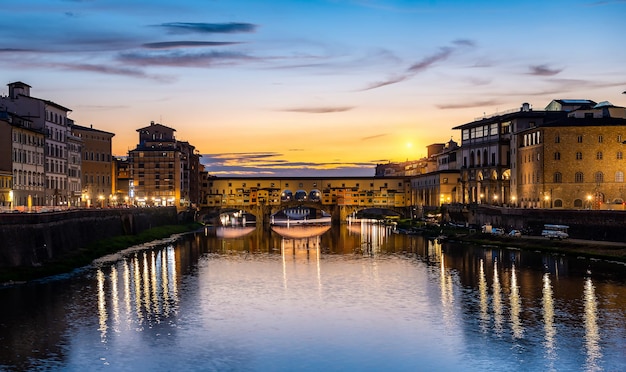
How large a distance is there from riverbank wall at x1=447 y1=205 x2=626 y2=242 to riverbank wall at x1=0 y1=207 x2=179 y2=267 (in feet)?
180

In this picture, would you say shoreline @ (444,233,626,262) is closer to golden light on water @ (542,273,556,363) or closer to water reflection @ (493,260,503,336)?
water reflection @ (493,260,503,336)

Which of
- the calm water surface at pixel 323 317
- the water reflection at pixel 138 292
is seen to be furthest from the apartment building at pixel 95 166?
the calm water surface at pixel 323 317

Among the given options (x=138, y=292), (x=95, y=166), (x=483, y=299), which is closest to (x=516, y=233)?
(x=483, y=299)

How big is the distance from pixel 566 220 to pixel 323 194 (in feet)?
335

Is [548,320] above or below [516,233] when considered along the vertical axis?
below

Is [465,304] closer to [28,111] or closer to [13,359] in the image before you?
[13,359]

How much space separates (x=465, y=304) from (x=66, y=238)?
42656 millimetres

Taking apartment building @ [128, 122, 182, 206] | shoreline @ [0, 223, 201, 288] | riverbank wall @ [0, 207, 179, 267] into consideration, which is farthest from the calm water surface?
apartment building @ [128, 122, 182, 206]

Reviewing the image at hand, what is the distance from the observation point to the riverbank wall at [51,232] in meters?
59.3

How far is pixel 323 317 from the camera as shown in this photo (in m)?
46.7

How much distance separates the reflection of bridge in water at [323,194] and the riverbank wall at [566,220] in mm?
64476

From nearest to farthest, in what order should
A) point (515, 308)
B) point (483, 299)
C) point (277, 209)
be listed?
point (515, 308), point (483, 299), point (277, 209)

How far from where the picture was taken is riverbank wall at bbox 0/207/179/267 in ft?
195

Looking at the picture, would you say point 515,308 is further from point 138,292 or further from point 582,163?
point 582,163
